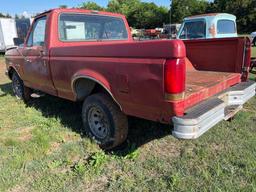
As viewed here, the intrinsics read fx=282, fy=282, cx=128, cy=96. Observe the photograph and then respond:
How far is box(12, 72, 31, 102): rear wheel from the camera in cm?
613

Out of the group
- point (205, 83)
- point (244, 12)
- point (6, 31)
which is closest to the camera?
point (205, 83)

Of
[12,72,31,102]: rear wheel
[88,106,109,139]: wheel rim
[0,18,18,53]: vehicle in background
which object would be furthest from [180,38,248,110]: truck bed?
[0,18,18,53]: vehicle in background

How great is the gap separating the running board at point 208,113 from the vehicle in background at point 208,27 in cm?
600

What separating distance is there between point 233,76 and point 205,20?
5947 mm

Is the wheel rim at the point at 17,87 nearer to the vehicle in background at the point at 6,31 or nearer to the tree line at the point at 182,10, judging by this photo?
the vehicle in background at the point at 6,31

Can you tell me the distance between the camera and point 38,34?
4961mm

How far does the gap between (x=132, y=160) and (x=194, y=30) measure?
23.7ft

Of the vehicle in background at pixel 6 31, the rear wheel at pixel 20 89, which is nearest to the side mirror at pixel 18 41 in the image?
the rear wheel at pixel 20 89

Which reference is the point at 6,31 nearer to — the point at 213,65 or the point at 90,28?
the point at 90,28

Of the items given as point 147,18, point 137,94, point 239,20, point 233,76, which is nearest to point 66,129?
point 137,94

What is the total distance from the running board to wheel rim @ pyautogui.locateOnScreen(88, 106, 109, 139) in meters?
1.23

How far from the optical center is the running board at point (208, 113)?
8.64 ft

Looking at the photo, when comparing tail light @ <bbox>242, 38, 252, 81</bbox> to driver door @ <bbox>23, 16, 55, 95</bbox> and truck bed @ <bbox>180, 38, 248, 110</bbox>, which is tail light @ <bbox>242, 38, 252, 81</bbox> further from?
driver door @ <bbox>23, 16, 55, 95</bbox>

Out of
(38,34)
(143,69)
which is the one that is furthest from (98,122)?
(38,34)
